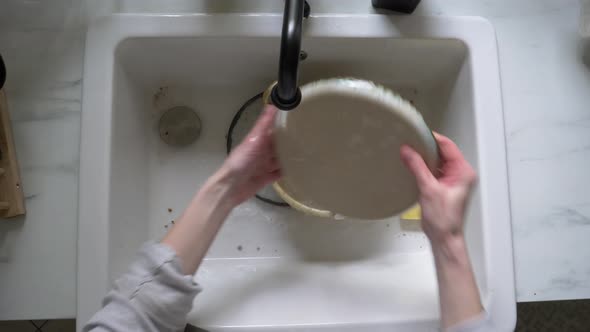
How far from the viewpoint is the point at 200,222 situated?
1.89ft

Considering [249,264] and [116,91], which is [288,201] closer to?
[249,264]

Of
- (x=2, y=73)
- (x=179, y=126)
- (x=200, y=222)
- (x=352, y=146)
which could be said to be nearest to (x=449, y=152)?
(x=352, y=146)

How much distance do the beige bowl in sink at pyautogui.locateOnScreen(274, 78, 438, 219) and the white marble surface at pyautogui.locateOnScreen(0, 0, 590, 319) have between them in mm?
205

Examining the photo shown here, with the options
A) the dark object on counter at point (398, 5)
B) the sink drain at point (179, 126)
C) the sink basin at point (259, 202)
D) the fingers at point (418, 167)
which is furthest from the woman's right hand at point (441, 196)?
the sink drain at point (179, 126)

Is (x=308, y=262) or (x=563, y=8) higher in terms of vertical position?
(x=563, y=8)

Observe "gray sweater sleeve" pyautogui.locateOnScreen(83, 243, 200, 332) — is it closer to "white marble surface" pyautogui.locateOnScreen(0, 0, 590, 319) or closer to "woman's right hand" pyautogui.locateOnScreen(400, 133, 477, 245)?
"white marble surface" pyautogui.locateOnScreen(0, 0, 590, 319)

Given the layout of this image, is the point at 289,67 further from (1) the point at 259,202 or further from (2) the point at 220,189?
(1) the point at 259,202

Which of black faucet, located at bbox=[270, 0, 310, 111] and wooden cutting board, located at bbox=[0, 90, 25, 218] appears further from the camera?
wooden cutting board, located at bbox=[0, 90, 25, 218]

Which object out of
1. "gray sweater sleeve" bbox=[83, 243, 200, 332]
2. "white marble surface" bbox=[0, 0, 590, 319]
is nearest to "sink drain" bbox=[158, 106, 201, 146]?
"white marble surface" bbox=[0, 0, 590, 319]

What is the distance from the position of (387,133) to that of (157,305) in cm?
34

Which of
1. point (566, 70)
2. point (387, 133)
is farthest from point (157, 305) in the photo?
point (566, 70)

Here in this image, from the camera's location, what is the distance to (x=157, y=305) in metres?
0.51

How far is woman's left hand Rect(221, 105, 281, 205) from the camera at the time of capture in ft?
1.93

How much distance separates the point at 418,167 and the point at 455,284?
142 millimetres
